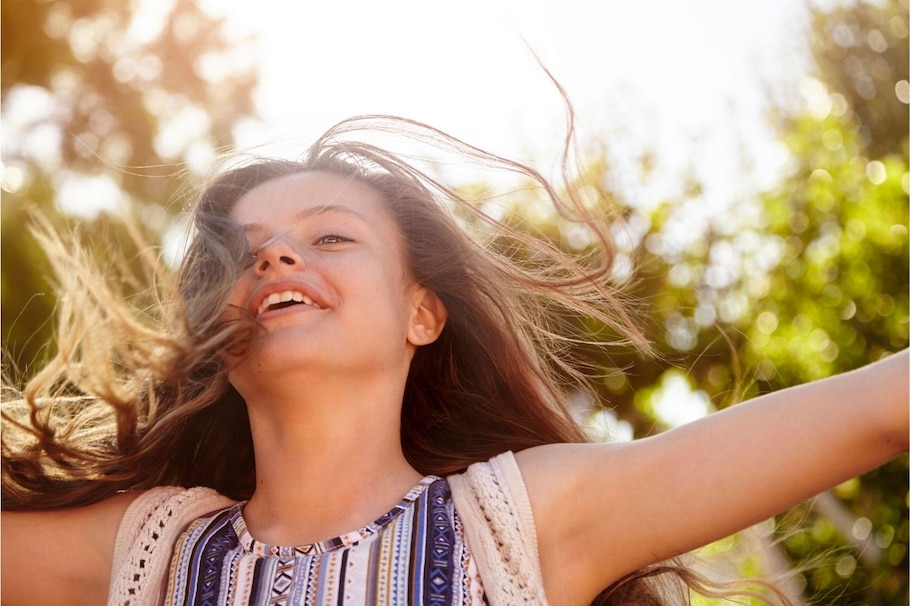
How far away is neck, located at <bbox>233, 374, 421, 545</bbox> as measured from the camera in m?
2.26

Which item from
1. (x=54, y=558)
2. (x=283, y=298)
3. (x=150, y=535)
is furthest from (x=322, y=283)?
(x=54, y=558)

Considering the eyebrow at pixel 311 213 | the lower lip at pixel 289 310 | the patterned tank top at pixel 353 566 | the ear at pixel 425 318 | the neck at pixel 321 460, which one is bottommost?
the patterned tank top at pixel 353 566

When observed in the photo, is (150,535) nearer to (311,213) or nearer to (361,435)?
(361,435)

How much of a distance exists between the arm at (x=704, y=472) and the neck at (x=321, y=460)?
13.5 inches

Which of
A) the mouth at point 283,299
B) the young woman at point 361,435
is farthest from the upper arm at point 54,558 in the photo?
the mouth at point 283,299

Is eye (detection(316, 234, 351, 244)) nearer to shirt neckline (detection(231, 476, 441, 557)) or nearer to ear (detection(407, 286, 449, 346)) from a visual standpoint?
ear (detection(407, 286, 449, 346))

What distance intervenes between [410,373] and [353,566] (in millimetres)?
728

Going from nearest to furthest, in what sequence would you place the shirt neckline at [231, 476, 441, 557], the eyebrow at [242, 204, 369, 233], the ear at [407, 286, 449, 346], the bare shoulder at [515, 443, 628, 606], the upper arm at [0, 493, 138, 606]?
the bare shoulder at [515, 443, 628, 606], the shirt neckline at [231, 476, 441, 557], the upper arm at [0, 493, 138, 606], the eyebrow at [242, 204, 369, 233], the ear at [407, 286, 449, 346]

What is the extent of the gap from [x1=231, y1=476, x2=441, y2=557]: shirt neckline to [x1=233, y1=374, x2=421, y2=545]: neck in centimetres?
2

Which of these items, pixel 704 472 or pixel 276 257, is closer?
pixel 704 472

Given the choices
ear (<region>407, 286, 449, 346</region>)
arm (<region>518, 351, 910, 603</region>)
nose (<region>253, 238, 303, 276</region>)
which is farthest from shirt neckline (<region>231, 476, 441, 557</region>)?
nose (<region>253, 238, 303, 276</region>)

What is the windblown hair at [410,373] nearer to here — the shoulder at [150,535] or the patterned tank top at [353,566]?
the shoulder at [150,535]

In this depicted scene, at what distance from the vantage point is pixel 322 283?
7.48 ft

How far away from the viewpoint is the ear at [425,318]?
261cm
